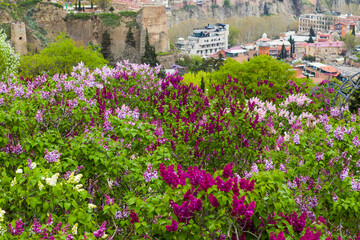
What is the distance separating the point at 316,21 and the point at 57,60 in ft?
404

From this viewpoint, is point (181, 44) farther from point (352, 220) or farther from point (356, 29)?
point (352, 220)

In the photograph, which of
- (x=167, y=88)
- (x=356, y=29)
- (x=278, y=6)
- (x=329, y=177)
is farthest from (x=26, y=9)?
(x=278, y=6)

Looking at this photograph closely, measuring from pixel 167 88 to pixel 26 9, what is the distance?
4755 centimetres

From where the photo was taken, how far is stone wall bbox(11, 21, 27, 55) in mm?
52344

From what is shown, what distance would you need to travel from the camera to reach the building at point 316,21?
148 metres

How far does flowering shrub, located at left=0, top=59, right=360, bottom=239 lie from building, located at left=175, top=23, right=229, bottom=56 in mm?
92410

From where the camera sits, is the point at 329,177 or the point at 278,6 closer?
the point at 329,177

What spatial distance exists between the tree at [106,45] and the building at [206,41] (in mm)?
44784

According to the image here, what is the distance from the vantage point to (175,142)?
11414 mm

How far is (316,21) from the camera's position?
5881 inches

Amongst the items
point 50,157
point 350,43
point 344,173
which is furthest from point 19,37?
point 350,43

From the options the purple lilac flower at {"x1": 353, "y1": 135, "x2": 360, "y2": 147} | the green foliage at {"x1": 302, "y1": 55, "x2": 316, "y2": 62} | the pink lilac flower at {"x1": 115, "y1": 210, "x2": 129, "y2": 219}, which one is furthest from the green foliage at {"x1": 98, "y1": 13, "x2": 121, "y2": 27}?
the pink lilac flower at {"x1": 115, "y1": 210, "x2": 129, "y2": 219}

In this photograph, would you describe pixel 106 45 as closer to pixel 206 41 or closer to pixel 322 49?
pixel 206 41

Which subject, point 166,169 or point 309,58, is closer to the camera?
point 166,169
